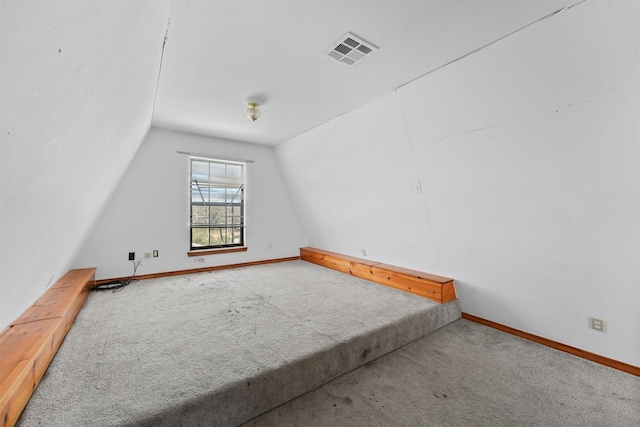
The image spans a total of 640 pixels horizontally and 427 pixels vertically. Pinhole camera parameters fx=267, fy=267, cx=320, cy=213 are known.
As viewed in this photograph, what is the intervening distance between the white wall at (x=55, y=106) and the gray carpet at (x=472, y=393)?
5.19 ft

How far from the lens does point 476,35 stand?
1.84 m

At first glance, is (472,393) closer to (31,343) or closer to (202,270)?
(31,343)

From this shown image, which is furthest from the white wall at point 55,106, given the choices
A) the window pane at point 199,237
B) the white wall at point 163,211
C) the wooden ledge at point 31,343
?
the window pane at point 199,237

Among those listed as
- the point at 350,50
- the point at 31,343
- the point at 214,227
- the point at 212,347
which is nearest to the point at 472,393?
the point at 212,347

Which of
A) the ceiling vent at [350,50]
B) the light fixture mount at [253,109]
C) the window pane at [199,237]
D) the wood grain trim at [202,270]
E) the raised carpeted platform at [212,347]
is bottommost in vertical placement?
the raised carpeted platform at [212,347]

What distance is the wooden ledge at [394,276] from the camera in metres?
2.98

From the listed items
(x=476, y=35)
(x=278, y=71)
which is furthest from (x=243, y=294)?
(x=476, y=35)

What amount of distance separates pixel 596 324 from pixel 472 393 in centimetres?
127

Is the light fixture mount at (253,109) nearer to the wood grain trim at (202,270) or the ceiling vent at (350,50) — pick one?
the ceiling vent at (350,50)

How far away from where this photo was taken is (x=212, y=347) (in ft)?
6.59

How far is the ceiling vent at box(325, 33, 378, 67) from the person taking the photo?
190 centimetres

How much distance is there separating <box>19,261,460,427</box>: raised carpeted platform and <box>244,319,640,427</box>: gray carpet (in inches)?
6.3

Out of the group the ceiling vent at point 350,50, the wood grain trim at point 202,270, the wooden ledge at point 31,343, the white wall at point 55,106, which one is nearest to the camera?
the white wall at point 55,106

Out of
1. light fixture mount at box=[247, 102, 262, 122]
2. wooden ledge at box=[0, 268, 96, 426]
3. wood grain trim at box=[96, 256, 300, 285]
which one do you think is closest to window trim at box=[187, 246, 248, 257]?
wood grain trim at box=[96, 256, 300, 285]
